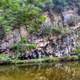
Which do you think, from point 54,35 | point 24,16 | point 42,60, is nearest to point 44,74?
point 42,60

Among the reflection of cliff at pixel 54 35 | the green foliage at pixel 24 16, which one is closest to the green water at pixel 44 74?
the green foliage at pixel 24 16

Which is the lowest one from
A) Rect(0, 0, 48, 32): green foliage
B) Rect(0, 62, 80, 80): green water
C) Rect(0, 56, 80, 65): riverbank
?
Rect(0, 56, 80, 65): riverbank

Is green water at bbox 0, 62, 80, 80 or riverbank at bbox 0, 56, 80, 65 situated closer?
green water at bbox 0, 62, 80, 80

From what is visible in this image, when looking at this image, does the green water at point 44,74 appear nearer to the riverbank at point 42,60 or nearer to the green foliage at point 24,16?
the riverbank at point 42,60

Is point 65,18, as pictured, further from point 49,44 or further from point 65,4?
point 49,44

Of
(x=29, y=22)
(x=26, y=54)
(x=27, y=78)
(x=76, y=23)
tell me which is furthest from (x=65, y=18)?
(x=27, y=78)

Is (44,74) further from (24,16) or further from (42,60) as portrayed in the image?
(24,16)

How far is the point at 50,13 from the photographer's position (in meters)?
45.3

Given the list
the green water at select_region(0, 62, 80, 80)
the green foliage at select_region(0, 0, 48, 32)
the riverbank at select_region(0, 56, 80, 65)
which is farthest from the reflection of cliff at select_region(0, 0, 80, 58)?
the green water at select_region(0, 62, 80, 80)

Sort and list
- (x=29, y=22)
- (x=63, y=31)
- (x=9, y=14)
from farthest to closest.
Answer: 1. (x=63, y=31)
2. (x=29, y=22)
3. (x=9, y=14)

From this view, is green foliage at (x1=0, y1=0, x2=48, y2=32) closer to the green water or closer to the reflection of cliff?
the reflection of cliff

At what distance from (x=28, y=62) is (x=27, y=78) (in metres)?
14.5

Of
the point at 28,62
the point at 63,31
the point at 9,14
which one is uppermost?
the point at 9,14

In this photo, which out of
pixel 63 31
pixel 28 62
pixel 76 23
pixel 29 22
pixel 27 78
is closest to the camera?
pixel 27 78
